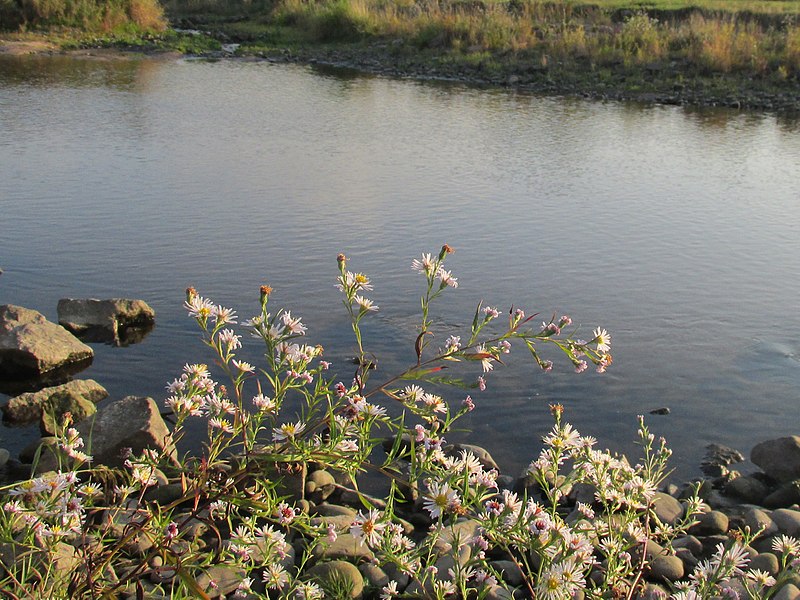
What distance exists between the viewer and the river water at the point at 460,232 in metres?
6.60

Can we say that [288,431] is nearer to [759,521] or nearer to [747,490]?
[759,521]

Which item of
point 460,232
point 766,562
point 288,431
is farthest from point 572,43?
point 288,431

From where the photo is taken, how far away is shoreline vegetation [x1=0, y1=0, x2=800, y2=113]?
73.6 feet

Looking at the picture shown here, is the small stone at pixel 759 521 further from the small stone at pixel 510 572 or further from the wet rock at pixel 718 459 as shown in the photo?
the small stone at pixel 510 572

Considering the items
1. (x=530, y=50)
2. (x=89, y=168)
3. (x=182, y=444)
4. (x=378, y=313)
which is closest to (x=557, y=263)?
(x=378, y=313)

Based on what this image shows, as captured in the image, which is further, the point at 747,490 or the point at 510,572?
the point at 747,490

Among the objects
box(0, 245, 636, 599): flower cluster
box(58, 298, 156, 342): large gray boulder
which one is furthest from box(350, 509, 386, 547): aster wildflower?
box(58, 298, 156, 342): large gray boulder

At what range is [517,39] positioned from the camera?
87.0ft

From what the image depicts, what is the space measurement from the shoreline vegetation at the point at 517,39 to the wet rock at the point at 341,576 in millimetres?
19271

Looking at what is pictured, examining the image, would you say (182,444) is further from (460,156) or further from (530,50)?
(530,50)

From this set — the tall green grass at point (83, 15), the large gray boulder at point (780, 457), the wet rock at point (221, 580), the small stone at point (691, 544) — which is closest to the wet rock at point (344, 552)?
the wet rock at point (221, 580)

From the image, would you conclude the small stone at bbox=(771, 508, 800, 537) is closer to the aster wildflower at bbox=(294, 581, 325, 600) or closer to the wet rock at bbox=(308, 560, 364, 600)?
the wet rock at bbox=(308, 560, 364, 600)

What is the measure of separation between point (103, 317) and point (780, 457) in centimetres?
498

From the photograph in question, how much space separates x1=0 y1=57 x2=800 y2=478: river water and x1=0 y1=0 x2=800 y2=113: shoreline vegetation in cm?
417
